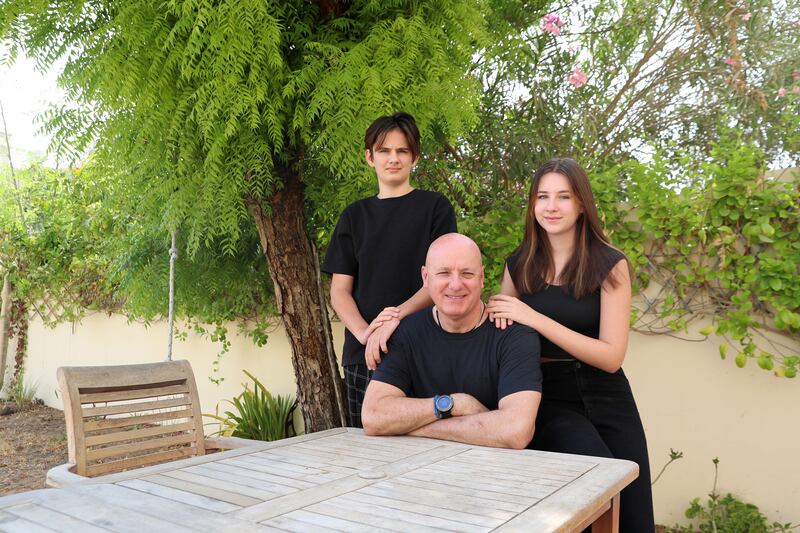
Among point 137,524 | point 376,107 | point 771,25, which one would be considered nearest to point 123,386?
point 137,524

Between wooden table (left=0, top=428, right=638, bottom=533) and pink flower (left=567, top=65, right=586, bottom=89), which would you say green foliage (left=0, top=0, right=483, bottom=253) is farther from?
pink flower (left=567, top=65, right=586, bottom=89)

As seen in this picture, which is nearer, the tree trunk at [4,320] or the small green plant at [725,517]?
the small green plant at [725,517]

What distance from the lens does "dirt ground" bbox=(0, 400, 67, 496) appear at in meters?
5.12

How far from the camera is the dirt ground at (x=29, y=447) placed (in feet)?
16.8

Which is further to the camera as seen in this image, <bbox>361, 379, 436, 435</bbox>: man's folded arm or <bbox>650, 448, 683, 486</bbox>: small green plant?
<bbox>650, 448, 683, 486</bbox>: small green plant

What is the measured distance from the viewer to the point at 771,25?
4492 millimetres

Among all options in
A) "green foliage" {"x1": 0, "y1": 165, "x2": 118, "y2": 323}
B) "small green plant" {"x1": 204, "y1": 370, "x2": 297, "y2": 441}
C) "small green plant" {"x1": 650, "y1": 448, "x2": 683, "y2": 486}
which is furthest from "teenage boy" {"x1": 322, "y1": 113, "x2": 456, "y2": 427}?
"green foliage" {"x1": 0, "y1": 165, "x2": 118, "y2": 323}

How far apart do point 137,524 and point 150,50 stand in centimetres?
198

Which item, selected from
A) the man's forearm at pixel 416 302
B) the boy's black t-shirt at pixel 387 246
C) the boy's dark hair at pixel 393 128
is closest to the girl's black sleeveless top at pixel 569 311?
the man's forearm at pixel 416 302

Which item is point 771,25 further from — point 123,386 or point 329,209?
point 123,386

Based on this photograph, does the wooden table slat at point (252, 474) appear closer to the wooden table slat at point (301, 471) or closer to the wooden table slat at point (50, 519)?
the wooden table slat at point (301, 471)

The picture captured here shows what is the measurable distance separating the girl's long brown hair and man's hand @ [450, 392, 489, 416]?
493mm

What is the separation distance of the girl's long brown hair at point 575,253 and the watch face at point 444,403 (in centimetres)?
53

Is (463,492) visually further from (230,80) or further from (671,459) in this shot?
(671,459)
